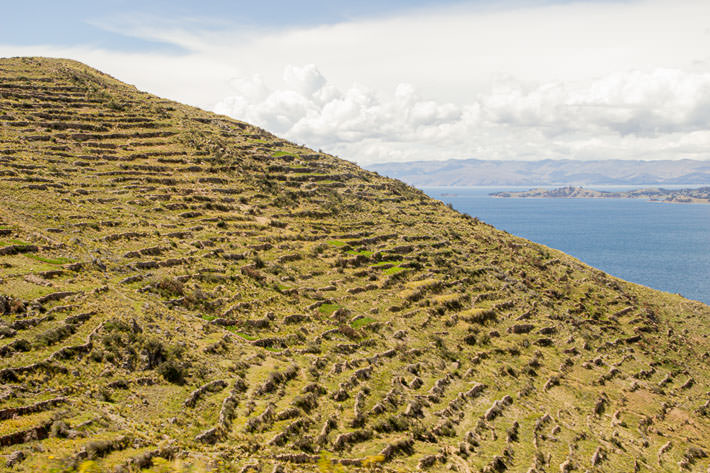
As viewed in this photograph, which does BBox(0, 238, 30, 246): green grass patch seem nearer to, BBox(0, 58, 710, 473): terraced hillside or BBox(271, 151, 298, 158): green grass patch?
BBox(0, 58, 710, 473): terraced hillside

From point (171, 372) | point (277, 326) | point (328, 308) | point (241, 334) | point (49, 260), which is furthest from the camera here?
point (328, 308)

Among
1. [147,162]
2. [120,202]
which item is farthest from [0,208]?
[147,162]

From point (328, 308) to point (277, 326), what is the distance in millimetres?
6769

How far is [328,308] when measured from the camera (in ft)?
136

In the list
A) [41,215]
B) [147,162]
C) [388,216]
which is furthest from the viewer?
[388,216]

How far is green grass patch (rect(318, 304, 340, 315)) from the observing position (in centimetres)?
4062

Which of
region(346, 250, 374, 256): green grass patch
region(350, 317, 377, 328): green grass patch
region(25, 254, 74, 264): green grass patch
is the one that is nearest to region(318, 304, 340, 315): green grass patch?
region(350, 317, 377, 328): green grass patch

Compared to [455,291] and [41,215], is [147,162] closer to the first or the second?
[41,215]

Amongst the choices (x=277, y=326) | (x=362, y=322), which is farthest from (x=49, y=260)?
(x=362, y=322)

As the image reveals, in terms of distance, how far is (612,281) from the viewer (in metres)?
73.5

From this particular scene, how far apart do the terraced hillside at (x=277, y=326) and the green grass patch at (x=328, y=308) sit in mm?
175

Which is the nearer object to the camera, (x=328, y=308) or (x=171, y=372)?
(x=171, y=372)

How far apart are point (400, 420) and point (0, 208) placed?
3661cm

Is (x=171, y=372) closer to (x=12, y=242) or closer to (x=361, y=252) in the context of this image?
(x=12, y=242)
